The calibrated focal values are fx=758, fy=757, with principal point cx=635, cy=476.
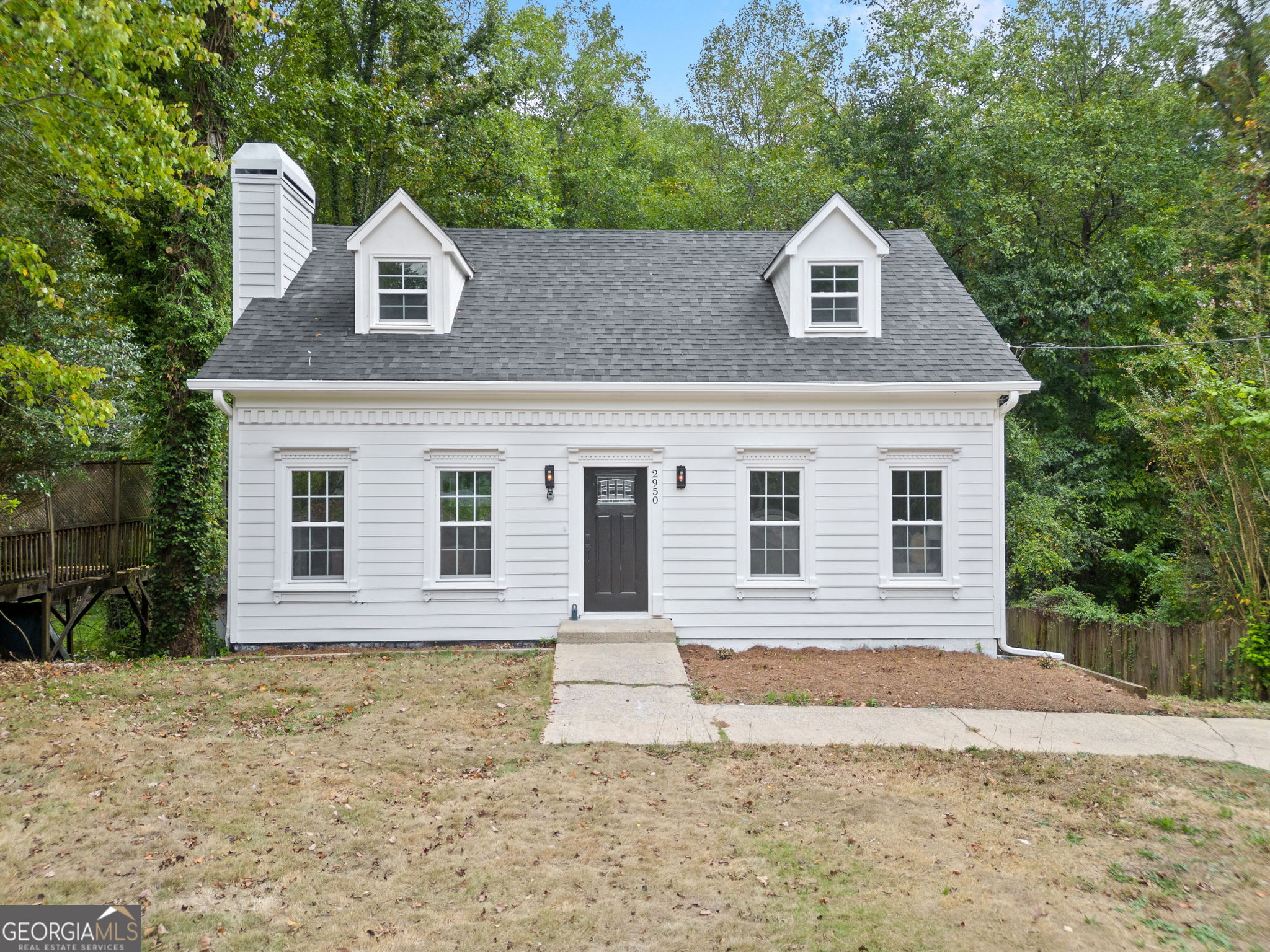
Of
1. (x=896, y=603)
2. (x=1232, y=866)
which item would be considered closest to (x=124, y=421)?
(x=896, y=603)

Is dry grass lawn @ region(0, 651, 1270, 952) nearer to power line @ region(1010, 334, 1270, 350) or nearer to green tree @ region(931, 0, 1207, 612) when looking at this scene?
power line @ region(1010, 334, 1270, 350)

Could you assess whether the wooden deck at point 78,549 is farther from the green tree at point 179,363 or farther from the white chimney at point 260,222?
the white chimney at point 260,222

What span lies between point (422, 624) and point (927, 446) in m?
7.45

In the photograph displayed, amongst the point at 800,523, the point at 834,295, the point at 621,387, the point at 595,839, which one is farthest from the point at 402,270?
the point at 595,839

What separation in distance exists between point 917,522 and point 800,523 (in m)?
1.67

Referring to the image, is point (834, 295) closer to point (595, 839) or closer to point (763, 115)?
point (595, 839)

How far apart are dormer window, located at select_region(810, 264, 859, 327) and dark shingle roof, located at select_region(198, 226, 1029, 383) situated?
474 mm

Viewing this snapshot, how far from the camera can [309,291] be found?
11859mm

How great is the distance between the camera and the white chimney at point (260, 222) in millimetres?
11570

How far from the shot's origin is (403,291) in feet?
36.8

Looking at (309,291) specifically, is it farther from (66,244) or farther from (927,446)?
(927,446)

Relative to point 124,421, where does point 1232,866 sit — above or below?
below

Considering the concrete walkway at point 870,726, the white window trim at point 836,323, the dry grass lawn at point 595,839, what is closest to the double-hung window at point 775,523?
the white window trim at point 836,323

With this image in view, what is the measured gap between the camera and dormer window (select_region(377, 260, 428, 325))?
36.8ft
